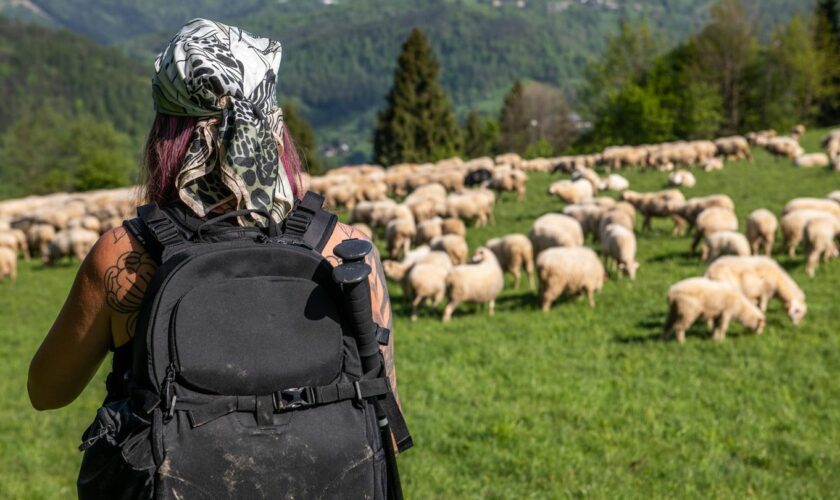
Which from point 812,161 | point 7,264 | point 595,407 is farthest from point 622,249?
point 812,161

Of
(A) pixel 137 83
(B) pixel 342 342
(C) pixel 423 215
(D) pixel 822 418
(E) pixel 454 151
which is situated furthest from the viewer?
(A) pixel 137 83

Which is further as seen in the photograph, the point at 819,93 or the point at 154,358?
the point at 819,93

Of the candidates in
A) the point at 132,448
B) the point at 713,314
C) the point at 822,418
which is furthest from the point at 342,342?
the point at 713,314

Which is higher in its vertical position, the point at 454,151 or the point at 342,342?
the point at 342,342

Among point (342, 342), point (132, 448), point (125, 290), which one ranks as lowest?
point (132, 448)

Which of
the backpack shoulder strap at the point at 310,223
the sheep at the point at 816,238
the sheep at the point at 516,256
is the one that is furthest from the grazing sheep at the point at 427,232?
the backpack shoulder strap at the point at 310,223

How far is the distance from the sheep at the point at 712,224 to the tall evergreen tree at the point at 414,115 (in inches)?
1669

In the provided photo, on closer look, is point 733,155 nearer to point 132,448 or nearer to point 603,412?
point 603,412

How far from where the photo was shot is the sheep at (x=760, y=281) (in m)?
11.9

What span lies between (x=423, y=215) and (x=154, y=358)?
21.0 m

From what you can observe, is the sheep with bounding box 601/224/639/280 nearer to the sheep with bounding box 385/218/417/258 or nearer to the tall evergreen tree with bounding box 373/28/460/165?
the sheep with bounding box 385/218/417/258

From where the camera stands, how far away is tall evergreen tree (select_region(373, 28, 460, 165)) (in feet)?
195

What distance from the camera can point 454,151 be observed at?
60.0 meters

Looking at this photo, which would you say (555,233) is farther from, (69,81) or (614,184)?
(69,81)
